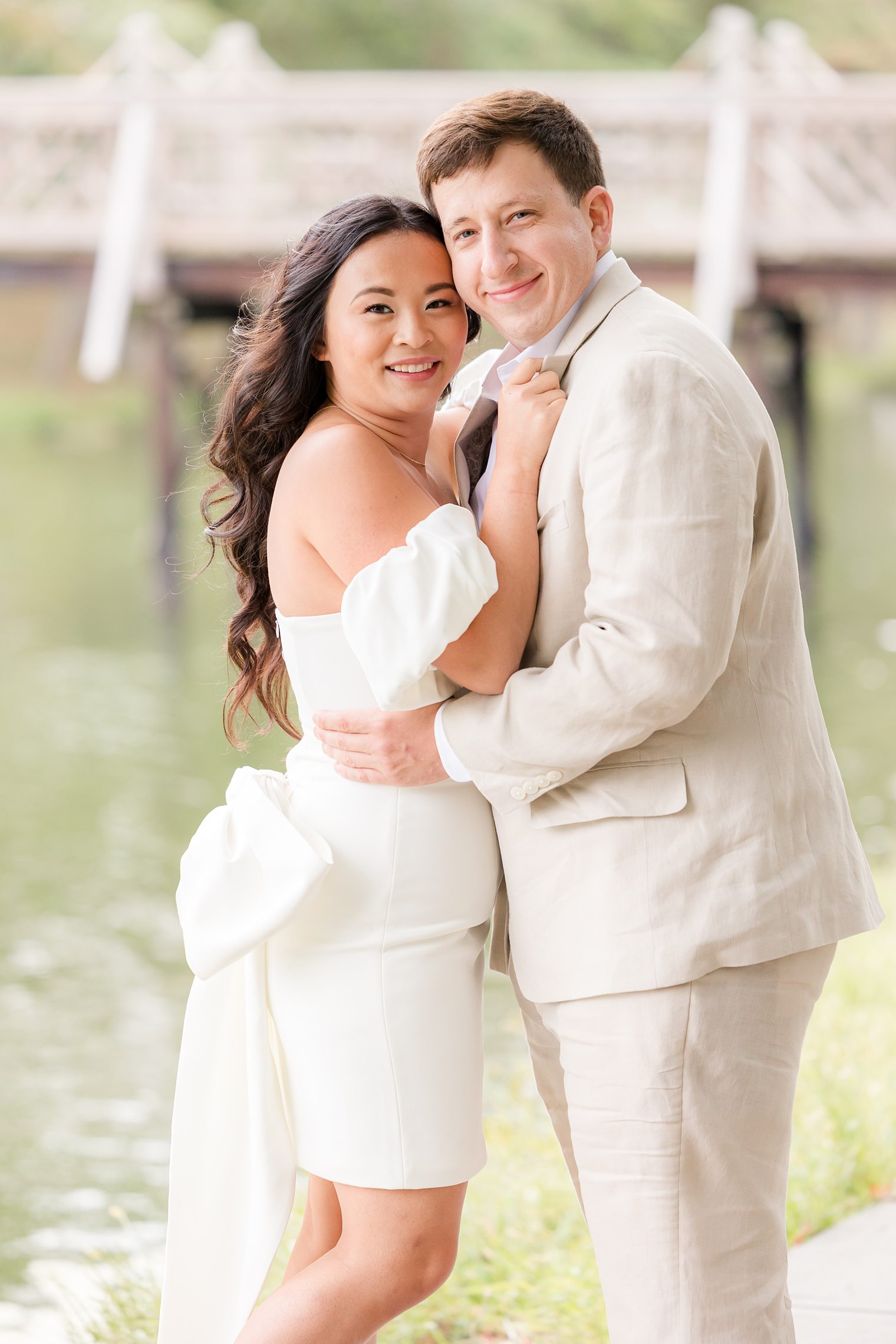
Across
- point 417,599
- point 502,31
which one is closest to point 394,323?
point 417,599

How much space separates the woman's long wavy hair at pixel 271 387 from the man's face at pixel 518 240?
11 centimetres

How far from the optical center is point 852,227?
1038 centimetres

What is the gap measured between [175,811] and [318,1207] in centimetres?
519

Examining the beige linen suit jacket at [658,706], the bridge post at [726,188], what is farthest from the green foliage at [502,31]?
the beige linen suit jacket at [658,706]

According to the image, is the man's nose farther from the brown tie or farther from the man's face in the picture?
the brown tie

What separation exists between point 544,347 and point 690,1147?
3.40 ft

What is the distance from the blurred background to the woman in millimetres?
292

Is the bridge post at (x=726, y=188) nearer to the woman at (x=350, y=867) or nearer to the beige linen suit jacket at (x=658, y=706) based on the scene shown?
the woman at (x=350, y=867)

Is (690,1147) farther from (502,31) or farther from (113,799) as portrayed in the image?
(502,31)

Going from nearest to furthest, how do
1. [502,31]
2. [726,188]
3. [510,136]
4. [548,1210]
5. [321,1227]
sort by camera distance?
[510,136] < [321,1227] < [548,1210] < [726,188] < [502,31]

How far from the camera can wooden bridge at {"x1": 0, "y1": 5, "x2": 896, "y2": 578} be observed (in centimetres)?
1029

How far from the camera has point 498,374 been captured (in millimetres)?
2072

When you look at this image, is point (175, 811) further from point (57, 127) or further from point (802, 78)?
point (802, 78)

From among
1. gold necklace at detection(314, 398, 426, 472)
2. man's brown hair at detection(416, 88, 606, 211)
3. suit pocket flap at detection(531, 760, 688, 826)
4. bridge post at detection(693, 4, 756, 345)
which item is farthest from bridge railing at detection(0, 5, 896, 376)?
suit pocket flap at detection(531, 760, 688, 826)
